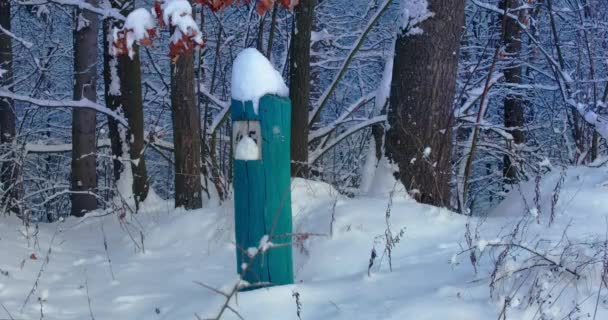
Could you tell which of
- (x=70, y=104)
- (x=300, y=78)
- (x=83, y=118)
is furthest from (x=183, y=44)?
(x=83, y=118)

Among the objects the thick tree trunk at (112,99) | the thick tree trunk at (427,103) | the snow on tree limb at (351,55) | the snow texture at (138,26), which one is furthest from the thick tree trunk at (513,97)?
the snow texture at (138,26)

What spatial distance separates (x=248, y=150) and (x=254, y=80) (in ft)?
1.16

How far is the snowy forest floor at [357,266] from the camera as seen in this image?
297 cm

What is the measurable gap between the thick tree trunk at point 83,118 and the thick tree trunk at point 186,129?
306 centimetres

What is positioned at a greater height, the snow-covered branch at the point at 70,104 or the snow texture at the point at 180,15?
the snow texture at the point at 180,15

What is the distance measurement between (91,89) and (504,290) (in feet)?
26.2

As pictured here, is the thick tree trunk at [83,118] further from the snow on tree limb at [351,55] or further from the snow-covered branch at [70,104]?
the snow on tree limb at [351,55]

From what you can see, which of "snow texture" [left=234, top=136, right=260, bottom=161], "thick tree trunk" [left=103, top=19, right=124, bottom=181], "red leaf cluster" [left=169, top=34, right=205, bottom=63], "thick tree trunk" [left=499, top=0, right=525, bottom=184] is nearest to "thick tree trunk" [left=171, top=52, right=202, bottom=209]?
"red leaf cluster" [left=169, top=34, right=205, bottom=63]

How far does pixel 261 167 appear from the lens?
3148mm

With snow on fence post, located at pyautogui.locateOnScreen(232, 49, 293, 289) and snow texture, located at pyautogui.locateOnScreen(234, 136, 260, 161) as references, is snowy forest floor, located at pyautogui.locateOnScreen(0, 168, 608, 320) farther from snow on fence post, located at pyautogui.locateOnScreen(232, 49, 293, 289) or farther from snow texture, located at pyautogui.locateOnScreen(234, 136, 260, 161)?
snow texture, located at pyautogui.locateOnScreen(234, 136, 260, 161)

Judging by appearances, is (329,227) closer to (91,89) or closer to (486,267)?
(486,267)

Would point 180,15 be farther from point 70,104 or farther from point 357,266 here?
point 70,104

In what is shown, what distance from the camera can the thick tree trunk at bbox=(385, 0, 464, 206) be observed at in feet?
16.8

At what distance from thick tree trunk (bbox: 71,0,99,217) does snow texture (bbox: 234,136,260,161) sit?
267 inches
